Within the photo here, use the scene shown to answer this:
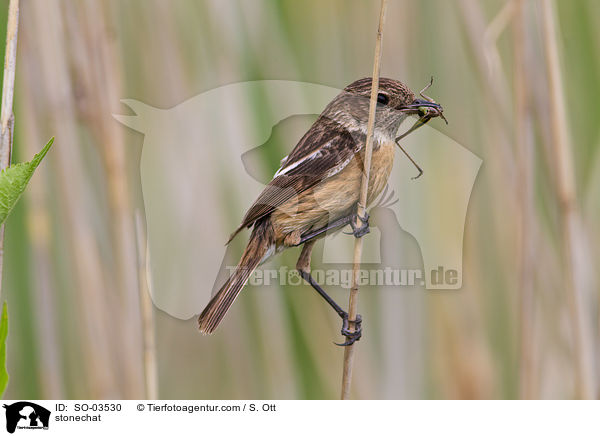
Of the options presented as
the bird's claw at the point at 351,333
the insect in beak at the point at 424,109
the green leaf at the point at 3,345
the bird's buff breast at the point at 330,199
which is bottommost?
the bird's claw at the point at 351,333

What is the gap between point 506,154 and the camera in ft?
6.90

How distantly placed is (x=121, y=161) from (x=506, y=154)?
124 centimetres

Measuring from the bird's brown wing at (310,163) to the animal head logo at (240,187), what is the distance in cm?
9

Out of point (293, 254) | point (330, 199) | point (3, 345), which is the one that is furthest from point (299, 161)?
point (3, 345)

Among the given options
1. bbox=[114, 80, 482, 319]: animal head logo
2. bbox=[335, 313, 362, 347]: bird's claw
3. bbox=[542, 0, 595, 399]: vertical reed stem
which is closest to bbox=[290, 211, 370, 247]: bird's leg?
bbox=[114, 80, 482, 319]: animal head logo

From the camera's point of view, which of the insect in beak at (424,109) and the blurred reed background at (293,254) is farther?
the blurred reed background at (293,254)

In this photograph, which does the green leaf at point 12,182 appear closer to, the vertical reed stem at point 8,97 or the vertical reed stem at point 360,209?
the vertical reed stem at point 8,97

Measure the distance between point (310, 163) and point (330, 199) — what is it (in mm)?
119

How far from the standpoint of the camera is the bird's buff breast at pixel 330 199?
1669 mm

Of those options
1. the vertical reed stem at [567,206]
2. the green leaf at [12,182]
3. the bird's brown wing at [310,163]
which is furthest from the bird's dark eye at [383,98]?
the green leaf at [12,182]

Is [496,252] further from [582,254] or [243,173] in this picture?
[243,173]

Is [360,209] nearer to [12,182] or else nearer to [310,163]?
[310,163]
